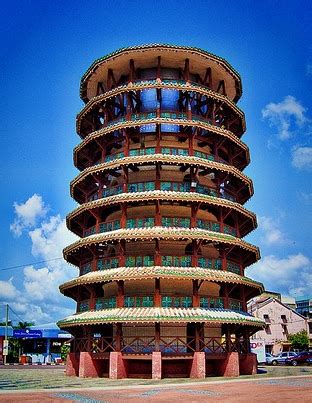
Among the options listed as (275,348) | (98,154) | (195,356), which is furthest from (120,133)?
(275,348)

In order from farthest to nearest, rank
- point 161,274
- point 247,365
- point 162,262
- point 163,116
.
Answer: point 163,116
point 247,365
point 162,262
point 161,274

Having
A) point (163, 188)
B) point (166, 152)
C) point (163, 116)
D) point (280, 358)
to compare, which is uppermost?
point (163, 116)

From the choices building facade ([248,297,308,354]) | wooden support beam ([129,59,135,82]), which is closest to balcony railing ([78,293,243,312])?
wooden support beam ([129,59,135,82])

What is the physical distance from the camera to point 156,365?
33.3 meters

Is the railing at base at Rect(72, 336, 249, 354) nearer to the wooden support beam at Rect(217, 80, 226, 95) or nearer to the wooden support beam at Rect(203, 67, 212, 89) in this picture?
the wooden support beam at Rect(203, 67, 212, 89)

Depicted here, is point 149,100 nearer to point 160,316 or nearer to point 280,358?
point 160,316

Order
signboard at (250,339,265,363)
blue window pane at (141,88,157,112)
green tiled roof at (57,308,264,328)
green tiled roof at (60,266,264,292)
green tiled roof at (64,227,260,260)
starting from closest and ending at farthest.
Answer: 1. green tiled roof at (57,308,264,328)
2. green tiled roof at (60,266,264,292)
3. green tiled roof at (64,227,260,260)
4. blue window pane at (141,88,157,112)
5. signboard at (250,339,265,363)

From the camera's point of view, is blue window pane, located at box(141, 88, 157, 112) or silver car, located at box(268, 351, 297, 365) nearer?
blue window pane, located at box(141, 88, 157, 112)

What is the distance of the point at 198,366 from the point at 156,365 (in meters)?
2.92

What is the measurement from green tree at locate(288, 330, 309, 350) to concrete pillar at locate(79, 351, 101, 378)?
59845 millimetres

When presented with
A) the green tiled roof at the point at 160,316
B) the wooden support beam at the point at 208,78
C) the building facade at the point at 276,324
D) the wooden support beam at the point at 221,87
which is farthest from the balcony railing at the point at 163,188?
the building facade at the point at 276,324

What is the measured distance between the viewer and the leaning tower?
35.6m

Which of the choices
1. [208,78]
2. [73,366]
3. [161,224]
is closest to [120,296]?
[161,224]

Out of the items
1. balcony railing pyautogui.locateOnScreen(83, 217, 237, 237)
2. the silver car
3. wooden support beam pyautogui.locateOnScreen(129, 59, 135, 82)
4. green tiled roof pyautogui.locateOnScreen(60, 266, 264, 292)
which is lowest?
the silver car
